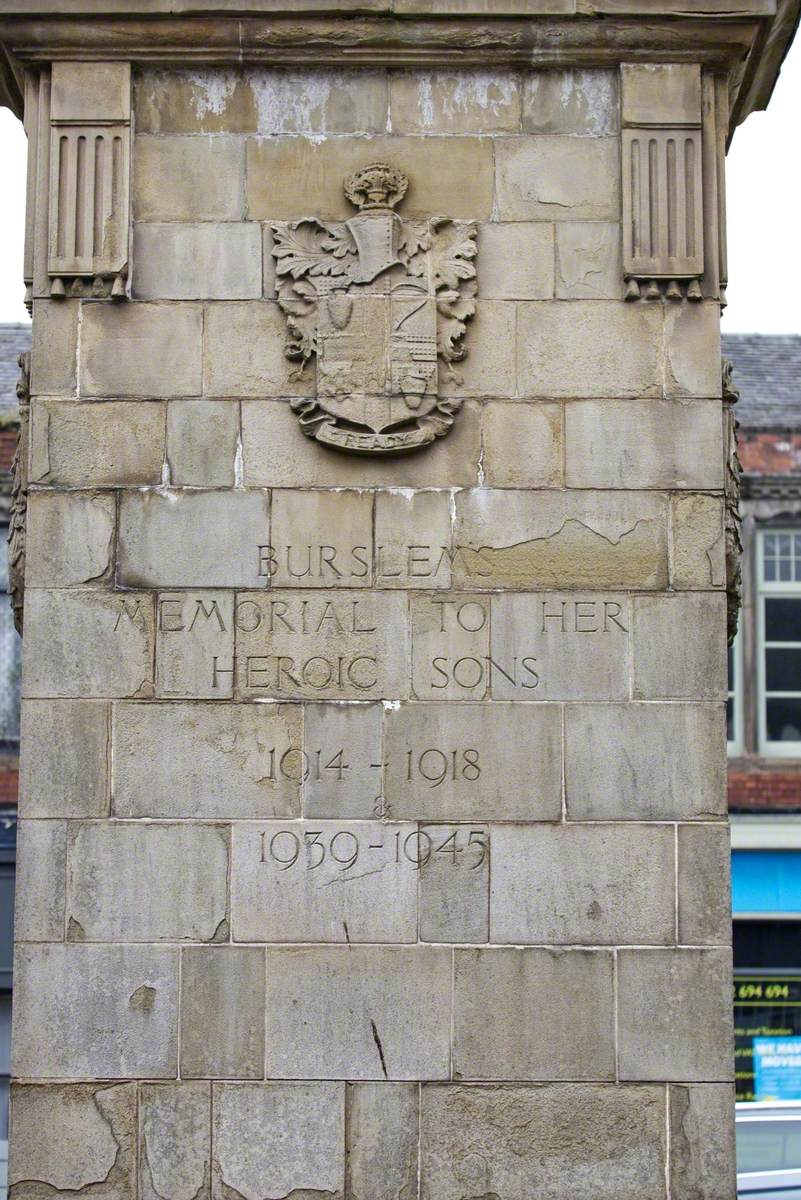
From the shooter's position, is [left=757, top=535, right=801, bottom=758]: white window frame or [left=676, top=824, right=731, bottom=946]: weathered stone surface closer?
[left=676, top=824, right=731, bottom=946]: weathered stone surface

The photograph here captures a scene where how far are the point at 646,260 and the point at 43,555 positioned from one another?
121 inches

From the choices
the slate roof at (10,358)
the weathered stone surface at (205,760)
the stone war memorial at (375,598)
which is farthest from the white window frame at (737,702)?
the weathered stone surface at (205,760)

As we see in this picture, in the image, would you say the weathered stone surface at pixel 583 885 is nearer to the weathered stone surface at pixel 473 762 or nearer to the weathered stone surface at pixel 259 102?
the weathered stone surface at pixel 473 762

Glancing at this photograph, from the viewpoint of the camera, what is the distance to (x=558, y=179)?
9.04m

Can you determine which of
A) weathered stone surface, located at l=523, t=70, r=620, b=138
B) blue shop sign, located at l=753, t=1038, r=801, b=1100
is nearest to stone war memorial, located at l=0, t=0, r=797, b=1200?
weathered stone surface, located at l=523, t=70, r=620, b=138

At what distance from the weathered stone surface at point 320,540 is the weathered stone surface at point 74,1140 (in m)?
2.38

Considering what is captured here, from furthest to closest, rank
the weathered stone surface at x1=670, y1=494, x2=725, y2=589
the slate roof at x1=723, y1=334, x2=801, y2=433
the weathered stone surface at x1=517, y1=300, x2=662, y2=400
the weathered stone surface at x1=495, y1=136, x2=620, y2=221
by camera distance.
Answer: the slate roof at x1=723, y1=334, x2=801, y2=433
the weathered stone surface at x1=495, y1=136, x2=620, y2=221
the weathered stone surface at x1=517, y1=300, x2=662, y2=400
the weathered stone surface at x1=670, y1=494, x2=725, y2=589

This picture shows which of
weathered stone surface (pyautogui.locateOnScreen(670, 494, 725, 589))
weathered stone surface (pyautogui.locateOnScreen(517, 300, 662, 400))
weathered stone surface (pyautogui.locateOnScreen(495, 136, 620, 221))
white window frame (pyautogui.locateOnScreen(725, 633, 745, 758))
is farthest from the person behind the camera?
white window frame (pyautogui.locateOnScreen(725, 633, 745, 758))

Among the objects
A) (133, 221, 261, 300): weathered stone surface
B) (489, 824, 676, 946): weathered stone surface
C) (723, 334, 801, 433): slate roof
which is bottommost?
(489, 824, 676, 946): weathered stone surface

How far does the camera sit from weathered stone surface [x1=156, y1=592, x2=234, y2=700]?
8672 millimetres

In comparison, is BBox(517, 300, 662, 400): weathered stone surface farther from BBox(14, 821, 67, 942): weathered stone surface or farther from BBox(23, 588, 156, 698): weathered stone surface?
BBox(14, 821, 67, 942): weathered stone surface

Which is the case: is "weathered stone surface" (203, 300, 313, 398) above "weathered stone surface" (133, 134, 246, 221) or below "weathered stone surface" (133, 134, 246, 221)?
below

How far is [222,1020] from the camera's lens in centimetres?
847

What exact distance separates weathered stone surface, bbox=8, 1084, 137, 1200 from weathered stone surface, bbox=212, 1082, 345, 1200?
40 centimetres
